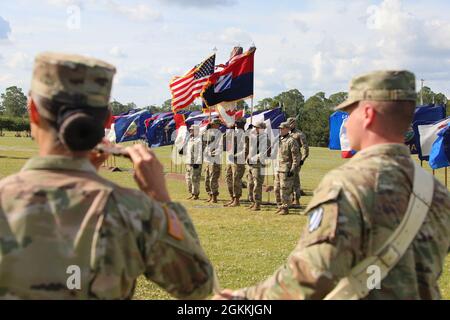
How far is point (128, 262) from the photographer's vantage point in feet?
7.34

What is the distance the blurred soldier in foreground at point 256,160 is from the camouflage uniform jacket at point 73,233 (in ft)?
39.7

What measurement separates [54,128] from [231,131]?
13.2 m

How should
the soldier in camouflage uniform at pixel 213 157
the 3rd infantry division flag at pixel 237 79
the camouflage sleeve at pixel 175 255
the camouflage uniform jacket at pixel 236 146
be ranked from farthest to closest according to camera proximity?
the soldier in camouflage uniform at pixel 213 157, the 3rd infantry division flag at pixel 237 79, the camouflage uniform jacket at pixel 236 146, the camouflage sleeve at pixel 175 255

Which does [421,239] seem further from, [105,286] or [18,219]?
[18,219]

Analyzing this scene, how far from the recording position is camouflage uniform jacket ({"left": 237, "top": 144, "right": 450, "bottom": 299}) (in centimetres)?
252

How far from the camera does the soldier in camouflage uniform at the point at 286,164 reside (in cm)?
1356

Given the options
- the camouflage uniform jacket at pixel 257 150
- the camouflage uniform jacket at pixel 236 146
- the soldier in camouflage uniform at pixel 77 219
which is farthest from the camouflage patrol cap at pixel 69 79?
the camouflage uniform jacket at pixel 236 146

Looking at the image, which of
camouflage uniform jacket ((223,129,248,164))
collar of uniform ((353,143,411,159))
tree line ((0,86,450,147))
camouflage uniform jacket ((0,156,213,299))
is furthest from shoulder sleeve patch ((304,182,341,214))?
tree line ((0,86,450,147))

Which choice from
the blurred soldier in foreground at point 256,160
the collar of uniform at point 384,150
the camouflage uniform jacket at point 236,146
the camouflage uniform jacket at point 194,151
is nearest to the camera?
the collar of uniform at point 384,150

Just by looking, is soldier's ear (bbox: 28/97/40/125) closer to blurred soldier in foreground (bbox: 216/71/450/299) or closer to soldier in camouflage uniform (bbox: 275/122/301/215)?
blurred soldier in foreground (bbox: 216/71/450/299)

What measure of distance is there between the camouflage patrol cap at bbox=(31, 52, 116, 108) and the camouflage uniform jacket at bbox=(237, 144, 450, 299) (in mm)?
1055

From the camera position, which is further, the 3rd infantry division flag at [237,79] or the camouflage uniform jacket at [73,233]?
the 3rd infantry division flag at [237,79]

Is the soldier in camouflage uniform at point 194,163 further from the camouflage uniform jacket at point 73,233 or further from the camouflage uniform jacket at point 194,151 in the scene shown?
the camouflage uniform jacket at point 73,233

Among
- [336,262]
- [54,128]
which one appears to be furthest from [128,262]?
[336,262]
